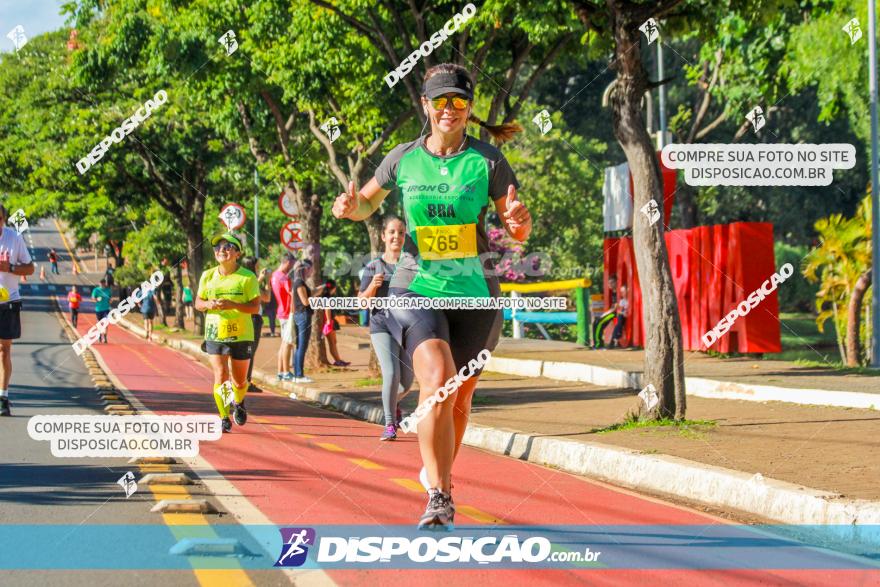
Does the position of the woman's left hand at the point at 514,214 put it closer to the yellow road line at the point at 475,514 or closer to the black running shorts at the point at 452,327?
the black running shorts at the point at 452,327

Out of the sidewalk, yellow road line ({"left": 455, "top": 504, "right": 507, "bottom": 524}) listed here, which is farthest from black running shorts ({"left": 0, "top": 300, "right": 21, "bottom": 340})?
yellow road line ({"left": 455, "top": 504, "right": 507, "bottom": 524})

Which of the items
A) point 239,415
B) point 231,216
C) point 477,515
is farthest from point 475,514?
point 231,216

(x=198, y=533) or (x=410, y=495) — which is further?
(x=410, y=495)

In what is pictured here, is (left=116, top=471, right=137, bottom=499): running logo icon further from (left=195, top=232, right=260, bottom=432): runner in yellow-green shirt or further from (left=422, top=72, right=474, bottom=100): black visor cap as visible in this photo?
(left=195, top=232, right=260, bottom=432): runner in yellow-green shirt

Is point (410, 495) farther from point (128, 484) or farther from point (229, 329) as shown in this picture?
point (229, 329)

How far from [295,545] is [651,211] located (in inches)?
258

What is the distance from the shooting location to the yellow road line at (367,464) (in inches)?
388

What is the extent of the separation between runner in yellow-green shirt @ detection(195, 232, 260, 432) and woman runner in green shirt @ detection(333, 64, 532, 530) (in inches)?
231

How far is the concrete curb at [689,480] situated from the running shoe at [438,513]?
2.32 m

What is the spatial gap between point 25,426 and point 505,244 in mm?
34478

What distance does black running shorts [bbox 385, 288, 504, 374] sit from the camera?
648 cm

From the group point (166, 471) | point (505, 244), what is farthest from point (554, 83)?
point (166, 471)

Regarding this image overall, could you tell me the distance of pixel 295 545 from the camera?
242 inches

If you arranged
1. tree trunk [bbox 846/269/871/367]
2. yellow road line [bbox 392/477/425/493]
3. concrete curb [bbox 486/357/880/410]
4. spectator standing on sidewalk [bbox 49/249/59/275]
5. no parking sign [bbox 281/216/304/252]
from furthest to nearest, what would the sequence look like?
1. spectator standing on sidewalk [bbox 49/249/59/275]
2. no parking sign [bbox 281/216/304/252]
3. tree trunk [bbox 846/269/871/367]
4. concrete curb [bbox 486/357/880/410]
5. yellow road line [bbox 392/477/425/493]
